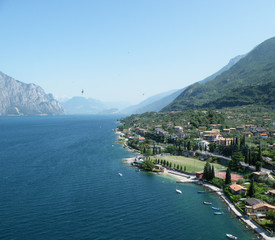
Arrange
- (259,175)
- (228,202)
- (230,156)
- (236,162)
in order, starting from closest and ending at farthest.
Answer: (228,202) < (259,175) < (236,162) < (230,156)

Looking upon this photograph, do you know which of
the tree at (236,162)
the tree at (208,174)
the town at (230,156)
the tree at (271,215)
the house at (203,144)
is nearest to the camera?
the tree at (271,215)

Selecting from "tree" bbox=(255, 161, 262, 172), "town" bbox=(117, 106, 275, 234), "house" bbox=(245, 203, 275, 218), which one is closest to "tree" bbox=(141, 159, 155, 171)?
"town" bbox=(117, 106, 275, 234)

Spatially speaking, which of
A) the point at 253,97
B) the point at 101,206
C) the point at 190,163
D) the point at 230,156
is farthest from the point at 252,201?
the point at 253,97

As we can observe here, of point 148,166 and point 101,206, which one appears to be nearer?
point 101,206

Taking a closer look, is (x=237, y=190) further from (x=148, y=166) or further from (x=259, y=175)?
(x=148, y=166)

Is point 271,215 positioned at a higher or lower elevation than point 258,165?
lower

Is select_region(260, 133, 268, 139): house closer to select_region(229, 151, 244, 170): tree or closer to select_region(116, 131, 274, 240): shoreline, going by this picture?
select_region(229, 151, 244, 170): tree

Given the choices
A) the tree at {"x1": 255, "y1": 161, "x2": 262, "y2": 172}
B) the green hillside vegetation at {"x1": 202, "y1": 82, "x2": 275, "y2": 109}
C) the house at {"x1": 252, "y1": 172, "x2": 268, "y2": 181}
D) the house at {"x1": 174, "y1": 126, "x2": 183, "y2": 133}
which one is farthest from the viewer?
the green hillside vegetation at {"x1": 202, "y1": 82, "x2": 275, "y2": 109}

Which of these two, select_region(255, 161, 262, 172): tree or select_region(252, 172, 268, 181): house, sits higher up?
select_region(255, 161, 262, 172): tree

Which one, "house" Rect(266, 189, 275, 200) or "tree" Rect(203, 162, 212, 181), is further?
"tree" Rect(203, 162, 212, 181)

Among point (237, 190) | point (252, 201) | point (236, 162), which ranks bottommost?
point (237, 190)

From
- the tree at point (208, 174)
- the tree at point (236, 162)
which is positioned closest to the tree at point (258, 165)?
the tree at point (236, 162)

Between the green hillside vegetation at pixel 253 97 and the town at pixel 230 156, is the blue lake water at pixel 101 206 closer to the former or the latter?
the town at pixel 230 156
